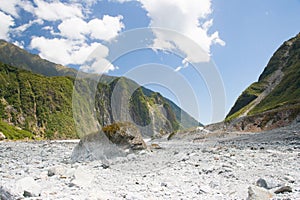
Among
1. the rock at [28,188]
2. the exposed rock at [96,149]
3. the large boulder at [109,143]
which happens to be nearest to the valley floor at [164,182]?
the rock at [28,188]

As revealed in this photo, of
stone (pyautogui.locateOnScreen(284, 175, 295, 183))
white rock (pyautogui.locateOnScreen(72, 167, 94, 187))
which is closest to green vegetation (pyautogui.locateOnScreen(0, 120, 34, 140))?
white rock (pyautogui.locateOnScreen(72, 167, 94, 187))

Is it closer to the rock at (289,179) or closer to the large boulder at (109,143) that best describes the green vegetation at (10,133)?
the large boulder at (109,143)

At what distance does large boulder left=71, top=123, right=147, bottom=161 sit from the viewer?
51.2ft

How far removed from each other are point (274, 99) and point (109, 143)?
12882 cm

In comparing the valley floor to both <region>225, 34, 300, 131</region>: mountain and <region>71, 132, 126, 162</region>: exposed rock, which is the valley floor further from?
<region>225, 34, 300, 131</region>: mountain

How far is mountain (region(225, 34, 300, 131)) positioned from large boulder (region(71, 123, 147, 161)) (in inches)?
1827

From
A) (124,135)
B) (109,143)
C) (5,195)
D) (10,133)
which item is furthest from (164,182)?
(10,133)

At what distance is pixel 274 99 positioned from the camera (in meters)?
130

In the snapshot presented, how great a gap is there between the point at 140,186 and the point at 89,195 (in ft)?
6.54

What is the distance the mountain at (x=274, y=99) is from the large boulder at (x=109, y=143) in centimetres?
4641

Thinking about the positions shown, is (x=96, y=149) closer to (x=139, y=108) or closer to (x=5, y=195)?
(x=139, y=108)

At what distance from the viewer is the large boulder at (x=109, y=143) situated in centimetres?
1562

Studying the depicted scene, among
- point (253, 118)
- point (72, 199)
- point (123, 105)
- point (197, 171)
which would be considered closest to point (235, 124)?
point (253, 118)

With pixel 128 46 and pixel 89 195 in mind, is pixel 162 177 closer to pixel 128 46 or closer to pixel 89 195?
pixel 89 195
